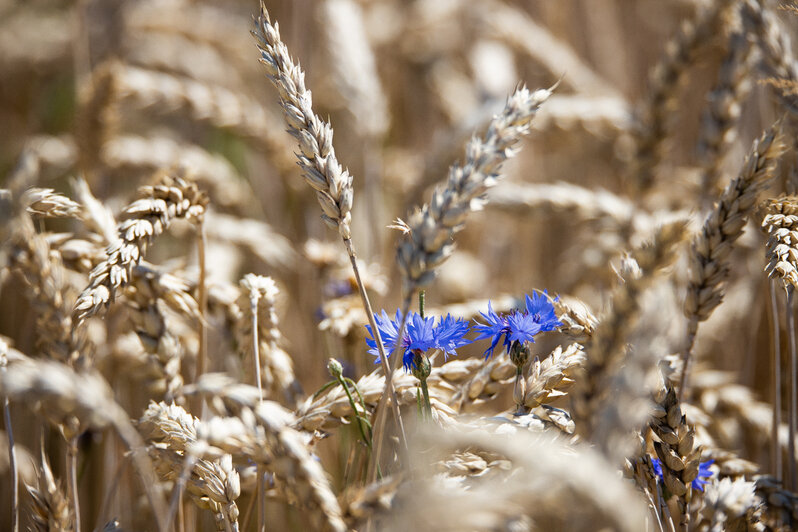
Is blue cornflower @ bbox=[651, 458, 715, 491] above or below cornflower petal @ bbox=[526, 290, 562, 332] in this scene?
below

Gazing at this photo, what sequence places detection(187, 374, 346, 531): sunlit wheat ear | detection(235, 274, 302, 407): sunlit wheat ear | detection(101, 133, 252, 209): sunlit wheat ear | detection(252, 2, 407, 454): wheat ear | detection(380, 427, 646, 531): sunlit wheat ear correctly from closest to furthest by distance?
detection(380, 427, 646, 531): sunlit wheat ear < detection(187, 374, 346, 531): sunlit wheat ear < detection(252, 2, 407, 454): wheat ear < detection(235, 274, 302, 407): sunlit wheat ear < detection(101, 133, 252, 209): sunlit wheat ear

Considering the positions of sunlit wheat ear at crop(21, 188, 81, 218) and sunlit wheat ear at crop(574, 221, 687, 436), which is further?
sunlit wheat ear at crop(21, 188, 81, 218)

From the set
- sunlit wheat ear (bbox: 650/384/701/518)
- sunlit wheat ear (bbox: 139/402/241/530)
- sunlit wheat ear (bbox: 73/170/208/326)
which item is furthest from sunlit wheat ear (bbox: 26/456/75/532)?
sunlit wheat ear (bbox: 650/384/701/518)

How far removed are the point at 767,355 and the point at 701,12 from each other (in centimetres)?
109

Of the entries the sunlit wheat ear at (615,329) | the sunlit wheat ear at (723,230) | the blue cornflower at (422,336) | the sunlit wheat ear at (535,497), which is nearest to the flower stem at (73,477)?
the blue cornflower at (422,336)

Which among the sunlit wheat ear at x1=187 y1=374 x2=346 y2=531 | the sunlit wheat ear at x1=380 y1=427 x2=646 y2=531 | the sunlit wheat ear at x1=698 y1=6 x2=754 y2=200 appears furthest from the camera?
the sunlit wheat ear at x1=698 y1=6 x2=754 y2=200

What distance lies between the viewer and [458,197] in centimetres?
73

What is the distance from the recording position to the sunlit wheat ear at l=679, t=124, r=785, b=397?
3.28 ft

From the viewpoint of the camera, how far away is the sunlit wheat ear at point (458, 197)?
0.70m

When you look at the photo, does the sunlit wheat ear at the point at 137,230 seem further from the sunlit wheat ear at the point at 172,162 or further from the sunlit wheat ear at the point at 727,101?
the sunlit wheat ear at the point at 727,101

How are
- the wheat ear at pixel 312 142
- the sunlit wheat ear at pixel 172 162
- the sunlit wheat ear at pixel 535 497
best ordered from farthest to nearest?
the sunlit wheat ear at pixel 172 162
the wheat ear at pixel 312 142
the sunlit wheat ear at pixel 535 497

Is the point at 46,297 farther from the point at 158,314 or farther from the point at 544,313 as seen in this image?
the point at 544,313

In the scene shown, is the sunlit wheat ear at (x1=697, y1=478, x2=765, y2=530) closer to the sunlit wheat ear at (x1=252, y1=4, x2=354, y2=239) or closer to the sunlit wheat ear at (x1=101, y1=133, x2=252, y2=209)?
the sunlit wheat ear at (x1=252, y1=4, x2=354, y2=239)

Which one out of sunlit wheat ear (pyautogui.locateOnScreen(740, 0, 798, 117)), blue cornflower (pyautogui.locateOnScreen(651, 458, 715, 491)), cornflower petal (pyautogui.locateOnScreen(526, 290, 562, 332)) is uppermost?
sunlit wheat ear (pyautogui.locateOnScreen(740, 0, 798, 117))
